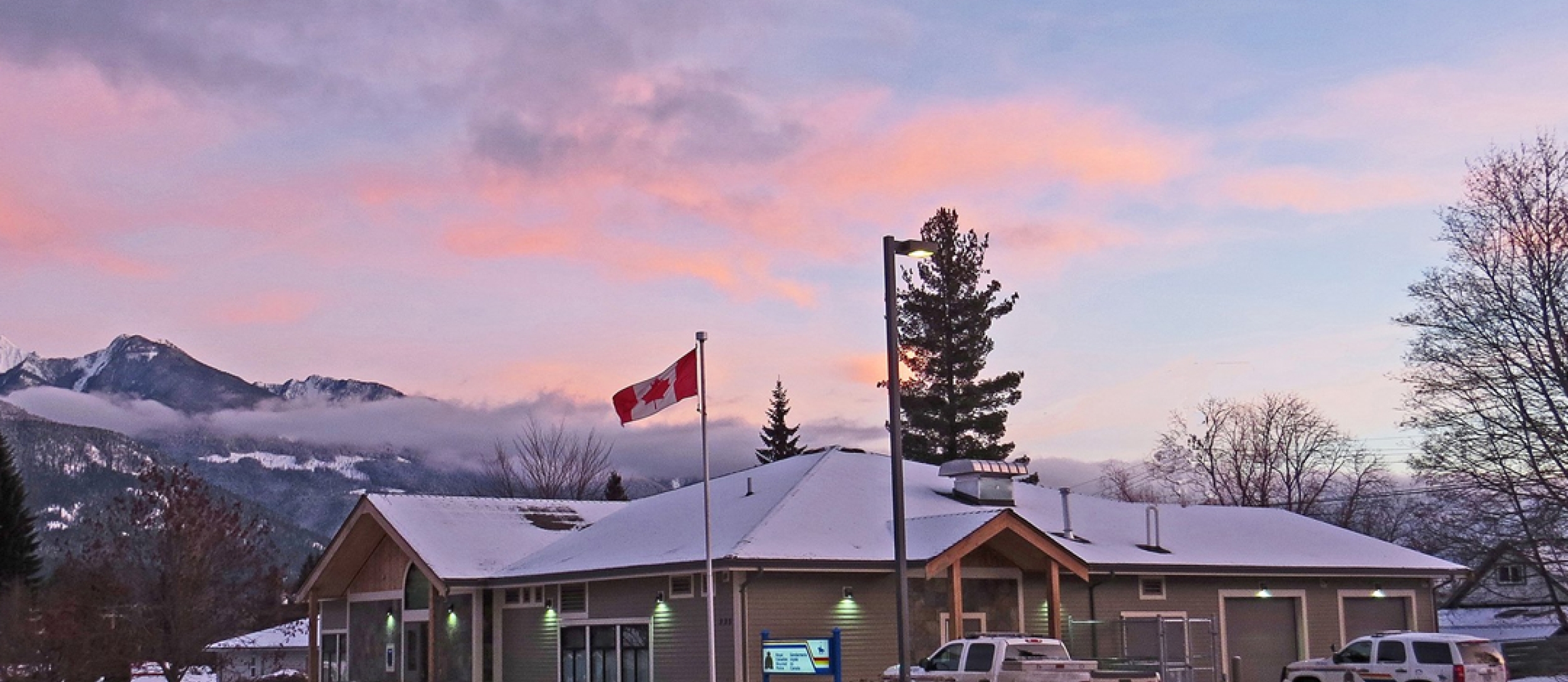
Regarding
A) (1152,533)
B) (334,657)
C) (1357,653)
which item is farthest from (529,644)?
(1357,653)

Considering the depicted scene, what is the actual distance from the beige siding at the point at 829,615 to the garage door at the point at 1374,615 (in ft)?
42.9

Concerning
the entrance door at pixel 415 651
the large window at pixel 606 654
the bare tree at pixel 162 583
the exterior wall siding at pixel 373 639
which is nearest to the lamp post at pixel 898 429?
the large window at pixel 606 654

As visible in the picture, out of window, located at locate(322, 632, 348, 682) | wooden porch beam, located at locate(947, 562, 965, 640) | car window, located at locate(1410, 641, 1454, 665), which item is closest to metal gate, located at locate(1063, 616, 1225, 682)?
wooden porch beam, located at locate(947, 562, 965, 640)

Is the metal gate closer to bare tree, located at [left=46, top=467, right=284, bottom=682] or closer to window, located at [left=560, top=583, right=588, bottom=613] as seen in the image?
window, located at [left=560, top=583, right=588, bottom=613]

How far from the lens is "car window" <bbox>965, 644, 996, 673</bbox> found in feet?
87.3

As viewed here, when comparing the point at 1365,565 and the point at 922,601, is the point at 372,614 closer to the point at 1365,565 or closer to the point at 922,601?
the point at 922,601

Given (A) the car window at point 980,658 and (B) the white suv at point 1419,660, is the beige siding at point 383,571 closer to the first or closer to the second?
(A) the car window at point 980,658

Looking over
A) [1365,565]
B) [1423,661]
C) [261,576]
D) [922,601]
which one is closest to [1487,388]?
[1365,565]

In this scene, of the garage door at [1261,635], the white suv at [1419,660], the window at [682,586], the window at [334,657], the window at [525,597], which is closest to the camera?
the white suv at [1419,660]

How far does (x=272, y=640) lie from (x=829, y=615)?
209 feet

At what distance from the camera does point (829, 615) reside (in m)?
30.6

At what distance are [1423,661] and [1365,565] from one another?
779 cm

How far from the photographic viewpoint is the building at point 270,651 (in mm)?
79125

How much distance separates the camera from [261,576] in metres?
53.8
